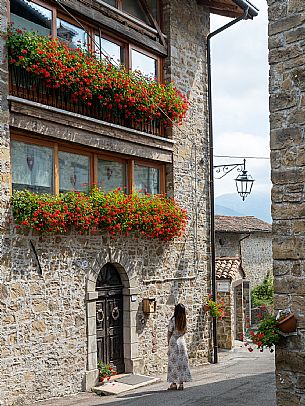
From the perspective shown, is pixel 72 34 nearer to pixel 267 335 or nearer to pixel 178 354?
pixel 178 354

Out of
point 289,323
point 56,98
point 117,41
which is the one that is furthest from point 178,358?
point 117,41

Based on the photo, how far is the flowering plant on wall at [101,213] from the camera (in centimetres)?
840

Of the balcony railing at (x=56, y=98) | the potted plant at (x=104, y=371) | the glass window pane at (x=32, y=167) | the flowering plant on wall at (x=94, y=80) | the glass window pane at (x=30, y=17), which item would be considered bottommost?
the potted plant at (x=104, y=371)

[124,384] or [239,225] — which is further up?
[239,225]

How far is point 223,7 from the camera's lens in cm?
1296

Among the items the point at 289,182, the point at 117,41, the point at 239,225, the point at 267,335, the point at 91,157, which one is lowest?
the point at 267,335

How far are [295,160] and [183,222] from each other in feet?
19.2

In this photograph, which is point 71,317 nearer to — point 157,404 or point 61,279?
point 61,279

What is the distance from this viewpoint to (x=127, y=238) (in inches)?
417

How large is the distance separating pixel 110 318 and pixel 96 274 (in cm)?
108

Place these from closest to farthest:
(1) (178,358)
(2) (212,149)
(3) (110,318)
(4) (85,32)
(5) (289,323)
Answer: (5) (289,323) → (1) (178,358) → (4) (85,32) → (3) (110,318) → (2) (212,149)

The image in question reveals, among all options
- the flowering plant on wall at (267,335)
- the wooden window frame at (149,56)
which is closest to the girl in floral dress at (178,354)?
the flowering plant on wall at (267,335)

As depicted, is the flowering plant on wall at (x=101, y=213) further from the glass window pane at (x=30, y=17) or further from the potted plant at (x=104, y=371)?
the glass window pane at (x=30, y=17)

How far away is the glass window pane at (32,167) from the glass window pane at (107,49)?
7.45 ft
